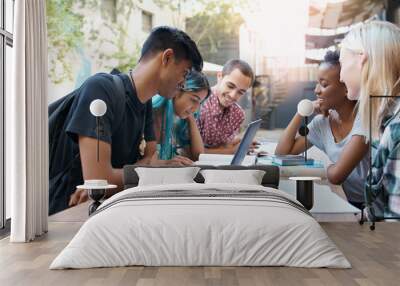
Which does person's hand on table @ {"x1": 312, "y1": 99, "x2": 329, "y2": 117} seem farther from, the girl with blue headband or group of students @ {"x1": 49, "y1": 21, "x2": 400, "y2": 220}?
the girl with blue headband

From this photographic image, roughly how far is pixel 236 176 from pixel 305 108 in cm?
132

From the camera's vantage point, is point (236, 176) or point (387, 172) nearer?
point (236, 176)

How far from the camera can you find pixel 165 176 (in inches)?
267

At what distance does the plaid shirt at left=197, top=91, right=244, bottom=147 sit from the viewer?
743 centimetres

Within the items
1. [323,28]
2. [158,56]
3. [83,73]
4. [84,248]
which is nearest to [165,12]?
[158,56]

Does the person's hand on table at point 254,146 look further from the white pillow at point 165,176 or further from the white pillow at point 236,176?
the white pillow at point 165,176

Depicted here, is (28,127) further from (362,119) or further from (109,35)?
(362,119)

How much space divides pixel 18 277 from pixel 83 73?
12.3ft

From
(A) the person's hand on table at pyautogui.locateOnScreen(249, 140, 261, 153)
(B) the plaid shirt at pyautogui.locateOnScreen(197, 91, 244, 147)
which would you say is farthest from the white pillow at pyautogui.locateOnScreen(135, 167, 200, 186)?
(A) the person's hand on table at pyautogui.locateOnScreen(249, 140, 261, 153)

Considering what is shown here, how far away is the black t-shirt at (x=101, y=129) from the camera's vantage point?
23.6ft

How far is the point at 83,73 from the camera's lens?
754 centimetres

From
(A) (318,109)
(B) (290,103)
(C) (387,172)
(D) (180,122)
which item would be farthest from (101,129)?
(C) (387,172)

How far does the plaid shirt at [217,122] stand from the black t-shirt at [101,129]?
25.8 inches

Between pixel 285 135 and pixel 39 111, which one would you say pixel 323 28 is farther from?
pixel 39 111
